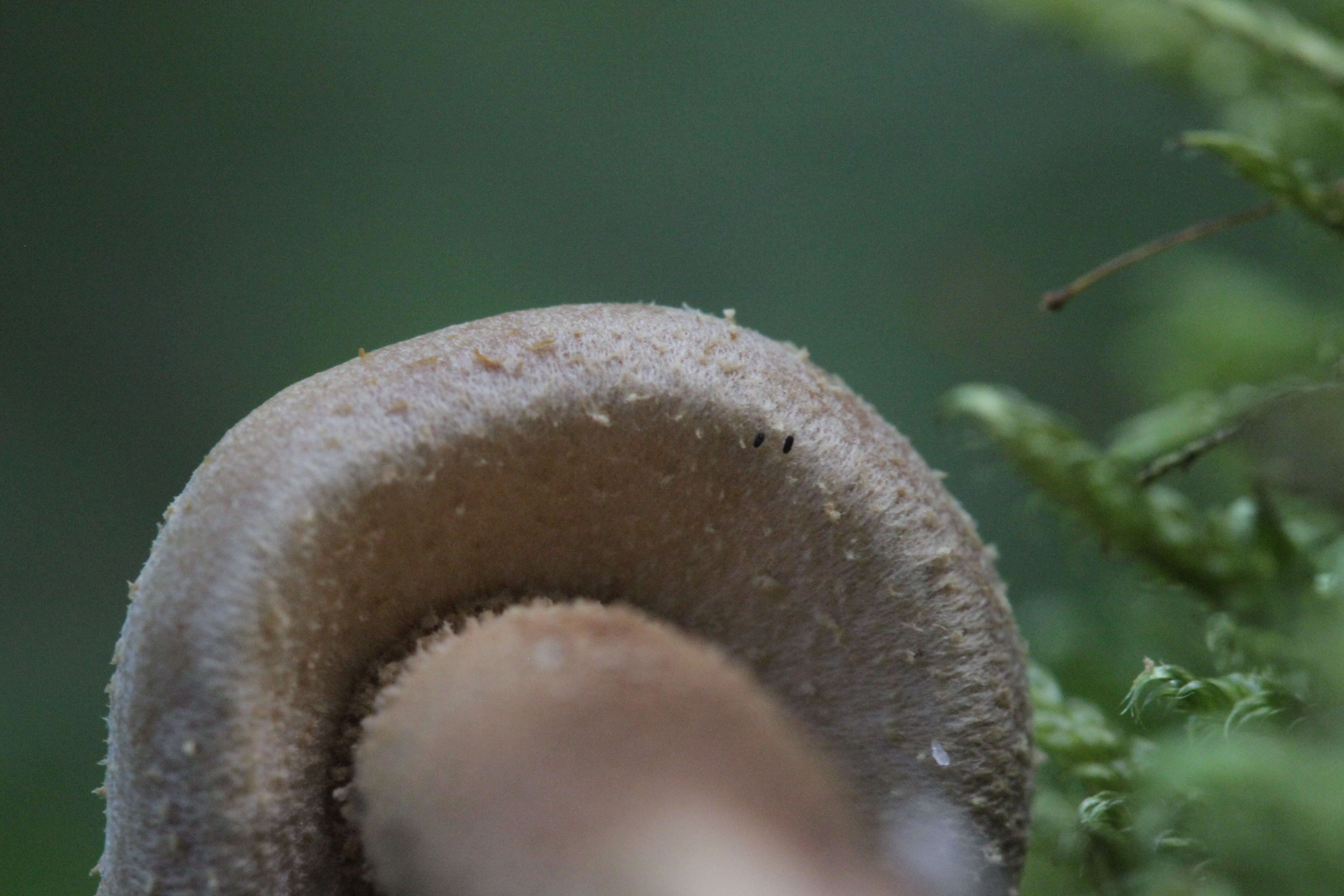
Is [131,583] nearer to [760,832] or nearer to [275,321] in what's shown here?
[760,832]

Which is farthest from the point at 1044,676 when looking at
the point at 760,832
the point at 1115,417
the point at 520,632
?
the point at 1115,417

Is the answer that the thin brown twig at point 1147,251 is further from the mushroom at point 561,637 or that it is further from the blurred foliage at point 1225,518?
the mushroom at point 561,637

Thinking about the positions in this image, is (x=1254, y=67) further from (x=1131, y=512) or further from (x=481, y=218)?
(x=481, y=218)

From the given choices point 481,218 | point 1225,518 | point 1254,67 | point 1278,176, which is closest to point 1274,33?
point 1254,67

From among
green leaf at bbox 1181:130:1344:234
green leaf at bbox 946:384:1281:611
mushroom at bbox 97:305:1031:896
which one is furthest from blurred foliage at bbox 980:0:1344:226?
mushroom at bbox 97:305:1031:896

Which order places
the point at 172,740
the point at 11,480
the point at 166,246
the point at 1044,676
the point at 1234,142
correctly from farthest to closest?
the point at 166,246 → the point at 11,480 → the point at 1044,676 → the point at 1234,142 → the point at 172,740

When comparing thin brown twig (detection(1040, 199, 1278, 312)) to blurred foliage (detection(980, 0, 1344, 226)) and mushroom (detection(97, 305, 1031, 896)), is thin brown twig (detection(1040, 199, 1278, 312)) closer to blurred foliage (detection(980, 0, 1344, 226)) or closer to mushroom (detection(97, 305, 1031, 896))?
blurred foliage (detection(980, 0, 1344, 226))

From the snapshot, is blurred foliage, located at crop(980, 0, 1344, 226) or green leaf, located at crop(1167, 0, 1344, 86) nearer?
blurred foliage, located at crop(980, 0, 1344, 226)
